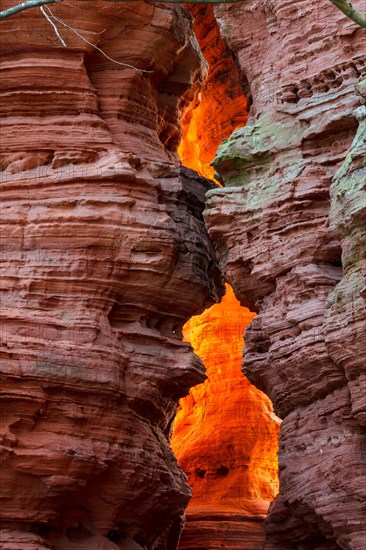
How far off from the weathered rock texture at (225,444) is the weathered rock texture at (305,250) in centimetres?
499

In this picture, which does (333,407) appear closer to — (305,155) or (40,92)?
(305,155)

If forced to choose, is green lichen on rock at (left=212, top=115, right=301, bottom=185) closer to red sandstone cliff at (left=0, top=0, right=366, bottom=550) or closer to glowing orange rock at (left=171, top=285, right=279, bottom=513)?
red sandstone cliff at (left=0, top=0, right=366, bottom=550)

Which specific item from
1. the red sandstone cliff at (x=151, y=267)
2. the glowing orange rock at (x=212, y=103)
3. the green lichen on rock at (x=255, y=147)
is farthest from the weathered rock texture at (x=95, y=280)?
the glowing orange rock at (x=212, y=103)

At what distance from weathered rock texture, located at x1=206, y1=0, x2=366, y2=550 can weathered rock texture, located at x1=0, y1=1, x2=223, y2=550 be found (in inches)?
46.8

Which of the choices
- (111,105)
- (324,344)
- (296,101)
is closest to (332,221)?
(324,344)

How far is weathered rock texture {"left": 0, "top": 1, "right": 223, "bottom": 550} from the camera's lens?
49.6 ft

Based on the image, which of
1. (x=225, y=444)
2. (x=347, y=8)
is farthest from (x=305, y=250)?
(x=225, y=444)

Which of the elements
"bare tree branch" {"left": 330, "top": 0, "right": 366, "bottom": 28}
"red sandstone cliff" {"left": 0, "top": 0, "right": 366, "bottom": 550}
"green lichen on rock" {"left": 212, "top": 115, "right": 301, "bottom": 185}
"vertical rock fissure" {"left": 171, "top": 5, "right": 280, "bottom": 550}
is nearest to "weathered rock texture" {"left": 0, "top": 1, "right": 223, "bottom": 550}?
"red sandstone cliff" {"left": 0, "top": 0, "right": 366, "bottom": 550}

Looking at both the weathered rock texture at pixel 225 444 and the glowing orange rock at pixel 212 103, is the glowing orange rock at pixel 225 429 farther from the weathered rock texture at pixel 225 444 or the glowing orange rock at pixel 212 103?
the glowing orange rock at pixel 212 103

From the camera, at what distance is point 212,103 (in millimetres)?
24516

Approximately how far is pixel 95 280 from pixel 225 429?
7.67 meters

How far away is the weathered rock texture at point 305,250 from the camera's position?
529 inches

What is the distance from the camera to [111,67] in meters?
17.5

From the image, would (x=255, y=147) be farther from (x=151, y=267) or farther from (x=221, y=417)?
(x=221, y=417)
